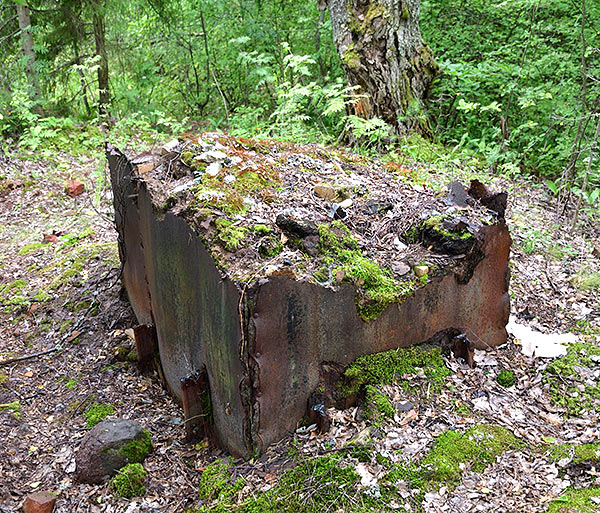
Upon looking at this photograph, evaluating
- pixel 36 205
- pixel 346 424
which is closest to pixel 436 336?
pixel 346 424

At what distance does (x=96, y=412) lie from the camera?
11.3 feet

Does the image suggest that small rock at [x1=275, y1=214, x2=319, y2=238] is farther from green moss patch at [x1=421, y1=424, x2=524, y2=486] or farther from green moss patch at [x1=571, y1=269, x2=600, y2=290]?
green moss patch at [x1=571, y1=269, x2=600, y2=290]

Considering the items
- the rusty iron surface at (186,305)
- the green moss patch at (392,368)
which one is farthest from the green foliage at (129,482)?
the green moss patch at (392,368)

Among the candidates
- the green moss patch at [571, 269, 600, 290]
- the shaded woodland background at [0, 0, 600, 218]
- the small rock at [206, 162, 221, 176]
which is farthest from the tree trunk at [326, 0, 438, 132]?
the small rock at [206, 162, 221, 176]

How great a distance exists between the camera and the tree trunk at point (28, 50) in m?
9.30

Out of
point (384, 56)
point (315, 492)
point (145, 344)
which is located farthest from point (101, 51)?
point (315, 492)

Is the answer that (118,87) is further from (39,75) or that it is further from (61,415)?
(61,415)

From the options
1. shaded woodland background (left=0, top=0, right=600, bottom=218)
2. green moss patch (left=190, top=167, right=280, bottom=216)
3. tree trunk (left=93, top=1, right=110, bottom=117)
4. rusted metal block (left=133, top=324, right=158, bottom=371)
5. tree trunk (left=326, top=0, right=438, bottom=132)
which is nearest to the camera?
green moss patch (left=190, top=167, right=280, bottom=216)

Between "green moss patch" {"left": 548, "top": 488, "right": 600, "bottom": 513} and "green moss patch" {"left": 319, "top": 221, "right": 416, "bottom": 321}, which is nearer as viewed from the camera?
"green moss patch" {"left": 548, "top": 488, "right": 600, "bottom": 513}

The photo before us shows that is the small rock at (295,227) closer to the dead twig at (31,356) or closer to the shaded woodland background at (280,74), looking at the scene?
the dead twig at (31,356)

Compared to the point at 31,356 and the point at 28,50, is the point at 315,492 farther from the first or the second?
the point at 28,50

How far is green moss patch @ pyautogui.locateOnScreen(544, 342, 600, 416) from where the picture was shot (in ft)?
8.96

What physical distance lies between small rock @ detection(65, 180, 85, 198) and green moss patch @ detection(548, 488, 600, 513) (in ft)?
24.3

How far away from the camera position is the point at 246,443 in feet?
7.88
